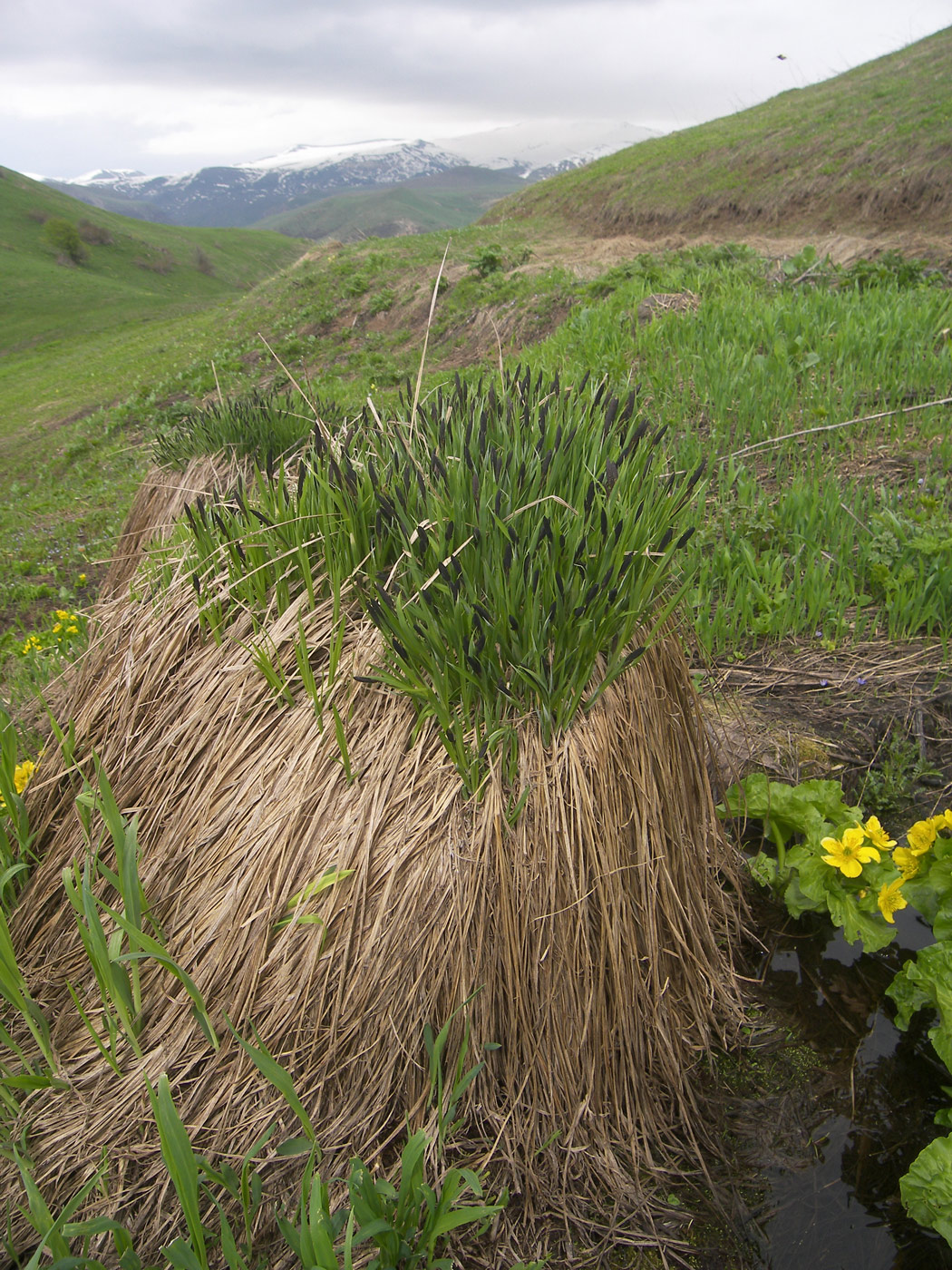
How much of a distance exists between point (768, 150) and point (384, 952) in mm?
17648

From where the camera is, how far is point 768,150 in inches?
573

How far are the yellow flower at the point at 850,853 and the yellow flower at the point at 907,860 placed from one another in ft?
0.17

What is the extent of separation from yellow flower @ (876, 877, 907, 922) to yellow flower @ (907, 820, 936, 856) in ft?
0.37

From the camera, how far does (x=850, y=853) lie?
1.93 meters

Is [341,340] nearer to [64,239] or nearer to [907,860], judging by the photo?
[907,860]

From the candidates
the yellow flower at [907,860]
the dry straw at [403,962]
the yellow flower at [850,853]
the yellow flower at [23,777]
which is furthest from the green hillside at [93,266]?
the yellow flower at [907,860]

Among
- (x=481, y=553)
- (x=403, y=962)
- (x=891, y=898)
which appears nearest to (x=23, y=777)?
(x=403, y=962)

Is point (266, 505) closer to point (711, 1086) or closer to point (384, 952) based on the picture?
point (384, 952)

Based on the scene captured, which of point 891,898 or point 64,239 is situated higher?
point 64,239

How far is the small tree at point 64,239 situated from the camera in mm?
60750

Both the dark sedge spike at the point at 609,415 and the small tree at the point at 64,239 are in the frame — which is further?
the small tree at the point at 64,239

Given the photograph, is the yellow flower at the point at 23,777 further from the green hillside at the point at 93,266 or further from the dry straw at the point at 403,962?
the green hillside at the point at 93,266

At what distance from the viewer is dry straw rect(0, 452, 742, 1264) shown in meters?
1.47

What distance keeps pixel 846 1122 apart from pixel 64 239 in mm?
76788
